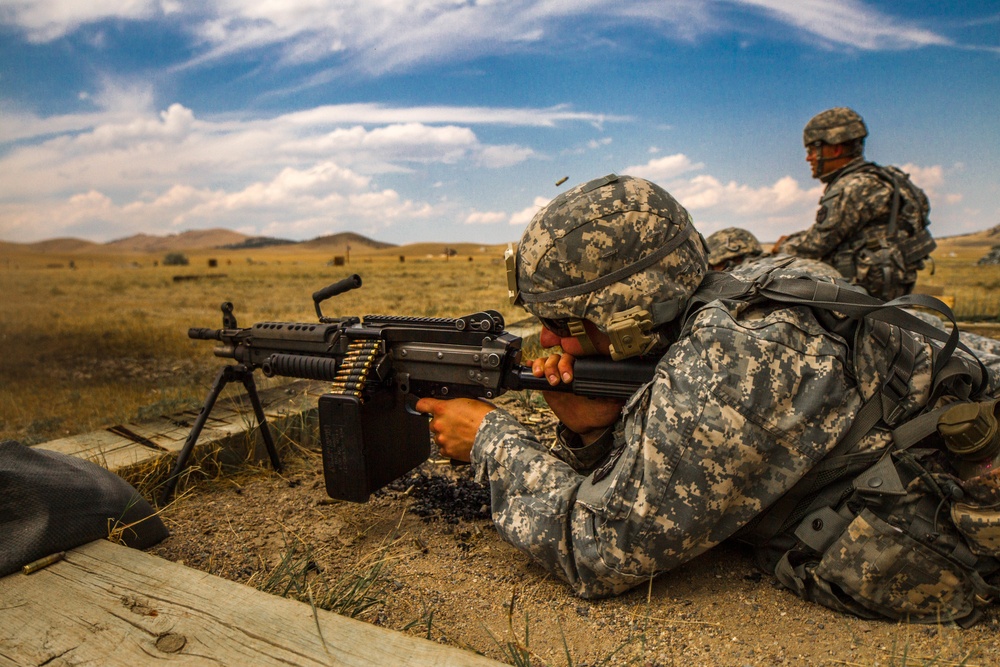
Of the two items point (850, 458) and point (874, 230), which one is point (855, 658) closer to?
point (850, 458)

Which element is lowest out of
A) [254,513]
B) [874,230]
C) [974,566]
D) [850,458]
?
[254,513]

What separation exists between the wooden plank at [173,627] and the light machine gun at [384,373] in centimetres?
102

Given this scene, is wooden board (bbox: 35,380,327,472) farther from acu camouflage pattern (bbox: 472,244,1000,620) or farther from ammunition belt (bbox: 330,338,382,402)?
acu camouflage pattern (bbox: 472,244,1000,620)

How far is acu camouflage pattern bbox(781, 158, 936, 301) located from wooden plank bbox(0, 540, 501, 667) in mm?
7209

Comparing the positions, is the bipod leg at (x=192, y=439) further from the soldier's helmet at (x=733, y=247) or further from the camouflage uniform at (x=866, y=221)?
the camouflage uniform at (x=866, y=221)

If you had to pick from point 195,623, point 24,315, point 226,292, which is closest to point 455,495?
point 195,623

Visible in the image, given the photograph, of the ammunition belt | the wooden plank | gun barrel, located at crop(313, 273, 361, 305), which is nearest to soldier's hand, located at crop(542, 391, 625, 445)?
the ammunition belt

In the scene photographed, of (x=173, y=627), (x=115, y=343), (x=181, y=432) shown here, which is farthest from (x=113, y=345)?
(x=173, y=627)

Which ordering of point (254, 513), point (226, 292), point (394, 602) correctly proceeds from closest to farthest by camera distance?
point (394, 602) → point (254, 513) → point (226, 292)

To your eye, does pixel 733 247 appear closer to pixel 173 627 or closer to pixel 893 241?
pixel 893 241

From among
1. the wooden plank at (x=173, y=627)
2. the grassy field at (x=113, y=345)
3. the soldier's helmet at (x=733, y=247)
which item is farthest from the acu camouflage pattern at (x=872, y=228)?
the wooden plank at (x=173, y=627)

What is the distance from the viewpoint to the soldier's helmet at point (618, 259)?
251 cm

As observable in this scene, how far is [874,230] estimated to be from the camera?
24.2ft

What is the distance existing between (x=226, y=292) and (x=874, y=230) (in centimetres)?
1663
